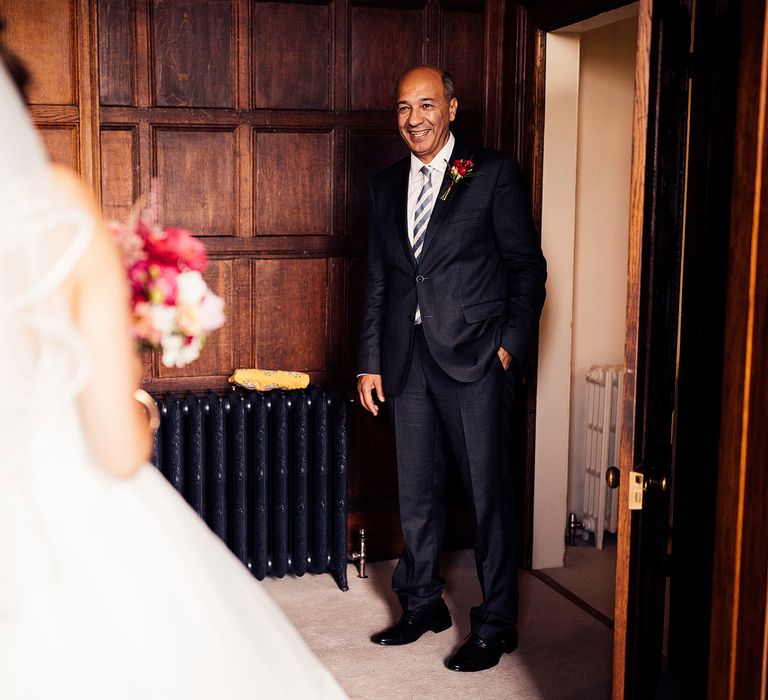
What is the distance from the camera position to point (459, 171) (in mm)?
3742

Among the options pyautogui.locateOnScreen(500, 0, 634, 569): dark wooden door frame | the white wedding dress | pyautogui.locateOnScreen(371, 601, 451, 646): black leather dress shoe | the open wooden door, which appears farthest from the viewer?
pyautogui.locateOnScreen(500, 0, 634, 569): dark wooden door frame

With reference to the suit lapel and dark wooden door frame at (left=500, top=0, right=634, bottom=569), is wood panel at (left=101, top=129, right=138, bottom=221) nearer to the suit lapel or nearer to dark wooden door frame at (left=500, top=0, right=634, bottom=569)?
the suit lapel

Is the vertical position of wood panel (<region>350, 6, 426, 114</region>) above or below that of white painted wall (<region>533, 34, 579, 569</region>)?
above

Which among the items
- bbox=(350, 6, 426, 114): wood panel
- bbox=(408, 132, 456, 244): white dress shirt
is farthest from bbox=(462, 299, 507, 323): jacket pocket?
bbox=(350, 6, 426, 114): wood panel

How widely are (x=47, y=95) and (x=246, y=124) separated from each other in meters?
0.81

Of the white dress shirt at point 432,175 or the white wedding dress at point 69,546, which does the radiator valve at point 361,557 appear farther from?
the white wedding dress at point 69,546

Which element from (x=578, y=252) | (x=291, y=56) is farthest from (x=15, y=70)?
(x=578, y=252)

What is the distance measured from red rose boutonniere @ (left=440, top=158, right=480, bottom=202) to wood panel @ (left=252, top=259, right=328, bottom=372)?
3.25 feet

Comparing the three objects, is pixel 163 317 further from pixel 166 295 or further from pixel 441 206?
pixel 441 206

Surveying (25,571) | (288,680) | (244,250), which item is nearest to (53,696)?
(25,571)

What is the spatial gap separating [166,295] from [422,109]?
88.9 inches

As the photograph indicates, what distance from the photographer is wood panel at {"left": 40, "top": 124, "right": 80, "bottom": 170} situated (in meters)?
4.20

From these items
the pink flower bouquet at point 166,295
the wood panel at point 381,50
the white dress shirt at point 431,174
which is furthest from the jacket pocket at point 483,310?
the pink flower bouquet at point 166,295

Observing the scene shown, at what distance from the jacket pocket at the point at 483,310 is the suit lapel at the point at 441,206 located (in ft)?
0.87
